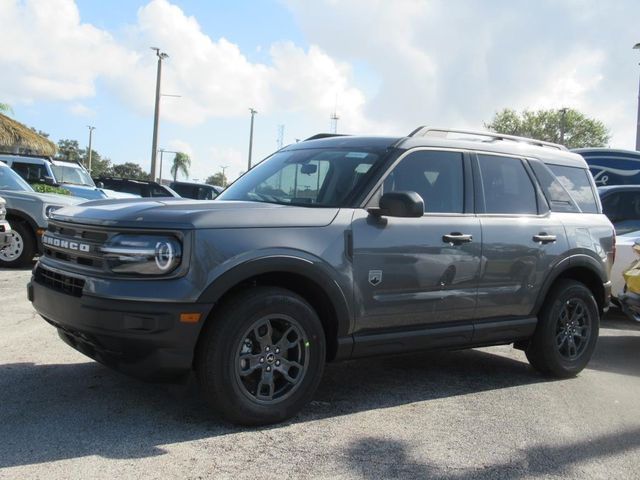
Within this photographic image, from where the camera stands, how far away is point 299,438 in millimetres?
3881

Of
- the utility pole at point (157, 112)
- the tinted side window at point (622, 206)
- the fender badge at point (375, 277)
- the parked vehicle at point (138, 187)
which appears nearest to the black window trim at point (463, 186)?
the fender badge at point (375, 277)

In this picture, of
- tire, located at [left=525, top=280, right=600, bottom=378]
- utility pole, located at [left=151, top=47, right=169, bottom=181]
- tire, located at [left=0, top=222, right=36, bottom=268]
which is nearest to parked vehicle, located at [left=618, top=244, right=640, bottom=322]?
tire, located at [left=525, top=280, right=600, bottom=378]

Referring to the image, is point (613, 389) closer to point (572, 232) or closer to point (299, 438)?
point (572, 232)

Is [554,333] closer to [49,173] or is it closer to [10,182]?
[10,182]

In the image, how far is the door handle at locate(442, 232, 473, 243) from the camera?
4.68 meters

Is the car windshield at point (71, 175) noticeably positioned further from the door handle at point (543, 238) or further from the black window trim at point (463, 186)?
the door handle at point (543, 238)

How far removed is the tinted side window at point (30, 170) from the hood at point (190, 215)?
1405cm

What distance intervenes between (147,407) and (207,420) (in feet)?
1.53

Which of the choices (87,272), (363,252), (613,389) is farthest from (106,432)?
(613,389)

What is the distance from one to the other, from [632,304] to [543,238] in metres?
2.06

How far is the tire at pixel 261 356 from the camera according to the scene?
3.77m

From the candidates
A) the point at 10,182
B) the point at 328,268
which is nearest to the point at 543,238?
the point at 328,268

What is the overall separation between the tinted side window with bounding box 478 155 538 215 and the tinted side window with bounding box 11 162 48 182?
581 inches

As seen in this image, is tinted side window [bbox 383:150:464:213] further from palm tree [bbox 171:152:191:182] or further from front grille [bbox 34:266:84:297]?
palm tree [bbox 171:152:191:182]
